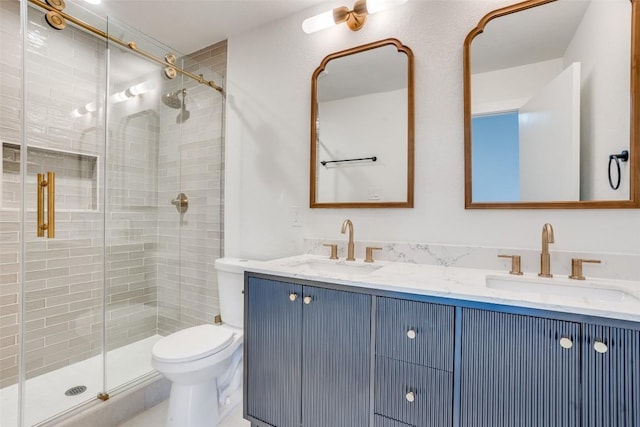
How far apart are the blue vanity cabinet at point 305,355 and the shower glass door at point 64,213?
3.43ft

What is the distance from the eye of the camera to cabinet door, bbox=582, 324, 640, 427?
0.82 m

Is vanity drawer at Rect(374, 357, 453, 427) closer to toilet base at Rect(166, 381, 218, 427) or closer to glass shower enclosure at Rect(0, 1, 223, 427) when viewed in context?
toilet base at Rect(166, 381, 218, 427)

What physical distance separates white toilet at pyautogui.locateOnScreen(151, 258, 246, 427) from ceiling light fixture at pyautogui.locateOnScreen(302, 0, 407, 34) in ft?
4.59

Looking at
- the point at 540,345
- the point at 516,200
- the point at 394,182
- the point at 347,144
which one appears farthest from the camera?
the point at 347,144

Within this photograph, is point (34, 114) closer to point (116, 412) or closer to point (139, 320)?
point (139, 320)

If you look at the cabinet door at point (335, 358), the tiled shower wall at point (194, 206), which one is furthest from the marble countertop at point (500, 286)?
the tiled shower wall at point (194, 206)

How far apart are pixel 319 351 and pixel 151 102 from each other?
220 cm

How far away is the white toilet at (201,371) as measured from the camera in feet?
4.70

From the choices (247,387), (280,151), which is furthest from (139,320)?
(280,151)

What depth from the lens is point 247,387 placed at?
1.45 metres

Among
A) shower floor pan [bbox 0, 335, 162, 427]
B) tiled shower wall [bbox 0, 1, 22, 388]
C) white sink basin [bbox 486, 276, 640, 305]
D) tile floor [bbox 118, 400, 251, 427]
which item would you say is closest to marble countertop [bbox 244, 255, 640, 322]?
white sink basin [bbox 486, 276, 640, 305]

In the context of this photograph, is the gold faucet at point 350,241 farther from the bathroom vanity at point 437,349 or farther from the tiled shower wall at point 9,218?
the tiled shower wall at point 9,218

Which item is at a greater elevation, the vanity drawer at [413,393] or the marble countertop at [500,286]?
the marble countertop at [500,286]

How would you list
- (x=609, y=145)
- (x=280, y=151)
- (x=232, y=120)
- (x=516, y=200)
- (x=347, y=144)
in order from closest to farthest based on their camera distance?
(x=609, y=145)
(x=516, y=200)
(x=347, y=144)
(x=280, y=151)
(x=232, y=120)
